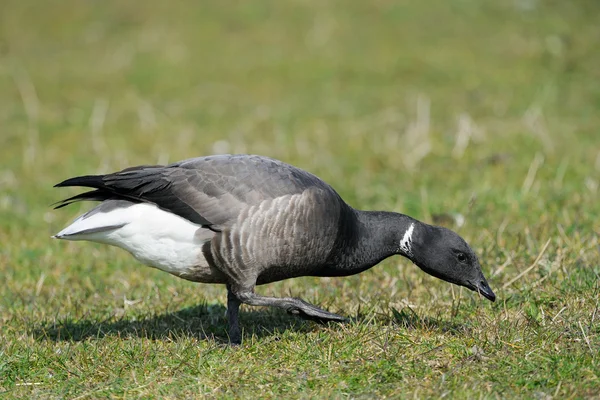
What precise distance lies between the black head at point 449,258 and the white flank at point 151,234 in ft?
4.90

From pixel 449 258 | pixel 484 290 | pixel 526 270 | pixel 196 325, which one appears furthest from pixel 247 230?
pixel 526 270

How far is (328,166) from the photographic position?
10445 mm

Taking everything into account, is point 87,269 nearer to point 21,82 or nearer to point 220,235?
point 220,235

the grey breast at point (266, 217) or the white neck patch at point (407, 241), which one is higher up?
the grey breast at point (266, 217)

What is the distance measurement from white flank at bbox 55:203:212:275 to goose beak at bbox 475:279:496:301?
1.89 m

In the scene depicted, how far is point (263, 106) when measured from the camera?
43.2ft

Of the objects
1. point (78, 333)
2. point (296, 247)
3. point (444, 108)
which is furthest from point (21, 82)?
point (296, 247)

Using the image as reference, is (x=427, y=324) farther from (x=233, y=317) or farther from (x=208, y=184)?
(x=208, y=184)

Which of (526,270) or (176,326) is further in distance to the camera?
(526,270)

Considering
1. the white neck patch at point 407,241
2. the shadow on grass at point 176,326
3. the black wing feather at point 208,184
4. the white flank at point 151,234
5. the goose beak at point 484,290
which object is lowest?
the shadow on grass at point 176,326

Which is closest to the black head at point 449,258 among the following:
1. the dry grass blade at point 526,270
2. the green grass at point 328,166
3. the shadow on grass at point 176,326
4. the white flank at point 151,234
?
the green grass at point 328,166

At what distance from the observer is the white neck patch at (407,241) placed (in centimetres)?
578

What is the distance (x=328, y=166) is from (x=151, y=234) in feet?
16.8

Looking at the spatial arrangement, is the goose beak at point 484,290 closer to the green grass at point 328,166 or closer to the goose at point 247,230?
the goose at point 247,230
